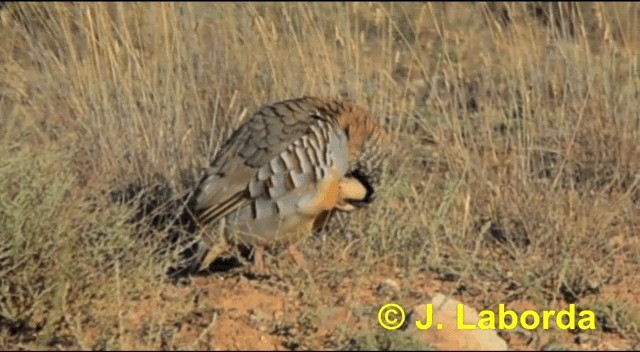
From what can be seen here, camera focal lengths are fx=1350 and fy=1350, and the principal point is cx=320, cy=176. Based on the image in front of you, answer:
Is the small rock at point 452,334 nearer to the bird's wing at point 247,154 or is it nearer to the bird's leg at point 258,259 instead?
the bird's leg at point 258,259

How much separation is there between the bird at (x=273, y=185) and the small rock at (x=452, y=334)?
1026mm

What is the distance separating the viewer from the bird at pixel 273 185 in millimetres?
6332

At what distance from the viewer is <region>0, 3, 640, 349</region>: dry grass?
563 centimetres

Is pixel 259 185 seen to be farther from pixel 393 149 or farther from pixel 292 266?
pixel 393 149

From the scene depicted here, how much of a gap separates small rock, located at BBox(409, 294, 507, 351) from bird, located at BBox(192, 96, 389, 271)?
3.37 ft

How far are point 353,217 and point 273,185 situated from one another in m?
0.73

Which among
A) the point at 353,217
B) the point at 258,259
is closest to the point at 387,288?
the point at 258,259

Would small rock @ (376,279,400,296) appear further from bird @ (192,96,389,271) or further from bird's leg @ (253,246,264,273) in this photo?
bird's leg @ (253,246,264,273)

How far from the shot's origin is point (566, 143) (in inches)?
308

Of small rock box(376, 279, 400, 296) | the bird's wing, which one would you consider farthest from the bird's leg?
small rock box(376, 279, 400, 296)

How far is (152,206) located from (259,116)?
90 cm

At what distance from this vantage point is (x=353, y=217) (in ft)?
22.8

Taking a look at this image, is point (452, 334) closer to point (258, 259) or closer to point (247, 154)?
point (258, 259)

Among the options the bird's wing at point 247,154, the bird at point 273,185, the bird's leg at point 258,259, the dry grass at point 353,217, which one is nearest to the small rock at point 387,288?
the dry grass at point 353,217
